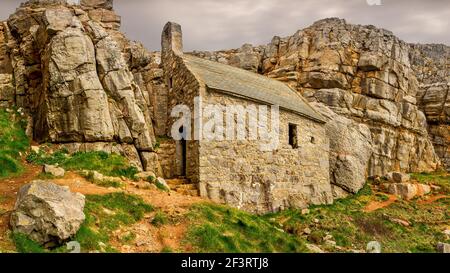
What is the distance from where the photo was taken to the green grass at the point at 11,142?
15812mm

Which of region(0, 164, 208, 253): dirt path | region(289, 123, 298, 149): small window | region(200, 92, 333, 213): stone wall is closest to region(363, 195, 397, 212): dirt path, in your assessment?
region(200, 92, 333, 213): stone wall

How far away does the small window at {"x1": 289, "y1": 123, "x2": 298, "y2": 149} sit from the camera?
23.4 metres

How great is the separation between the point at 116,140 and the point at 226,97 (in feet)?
20.1

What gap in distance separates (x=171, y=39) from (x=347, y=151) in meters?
14.7

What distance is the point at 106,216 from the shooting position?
1295cm

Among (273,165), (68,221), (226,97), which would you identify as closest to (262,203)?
(273,165)

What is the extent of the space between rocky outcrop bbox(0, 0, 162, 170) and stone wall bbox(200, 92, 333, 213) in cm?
357

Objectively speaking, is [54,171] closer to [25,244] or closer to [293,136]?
[25,244]

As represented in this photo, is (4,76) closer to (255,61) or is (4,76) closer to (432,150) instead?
(255,61)

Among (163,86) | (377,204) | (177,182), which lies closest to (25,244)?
(177,182)

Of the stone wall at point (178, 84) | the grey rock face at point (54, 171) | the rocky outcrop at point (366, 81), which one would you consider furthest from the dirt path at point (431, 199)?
the grey rock face at point (54, 171)

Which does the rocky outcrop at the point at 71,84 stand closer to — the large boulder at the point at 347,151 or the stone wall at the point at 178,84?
the stone wall at the point at 178,84

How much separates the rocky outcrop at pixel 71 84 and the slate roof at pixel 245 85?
4050 mm

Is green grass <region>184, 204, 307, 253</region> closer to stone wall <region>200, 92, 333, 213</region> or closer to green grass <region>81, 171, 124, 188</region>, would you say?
stone wall <region>200, 92, 333, 213</region>
